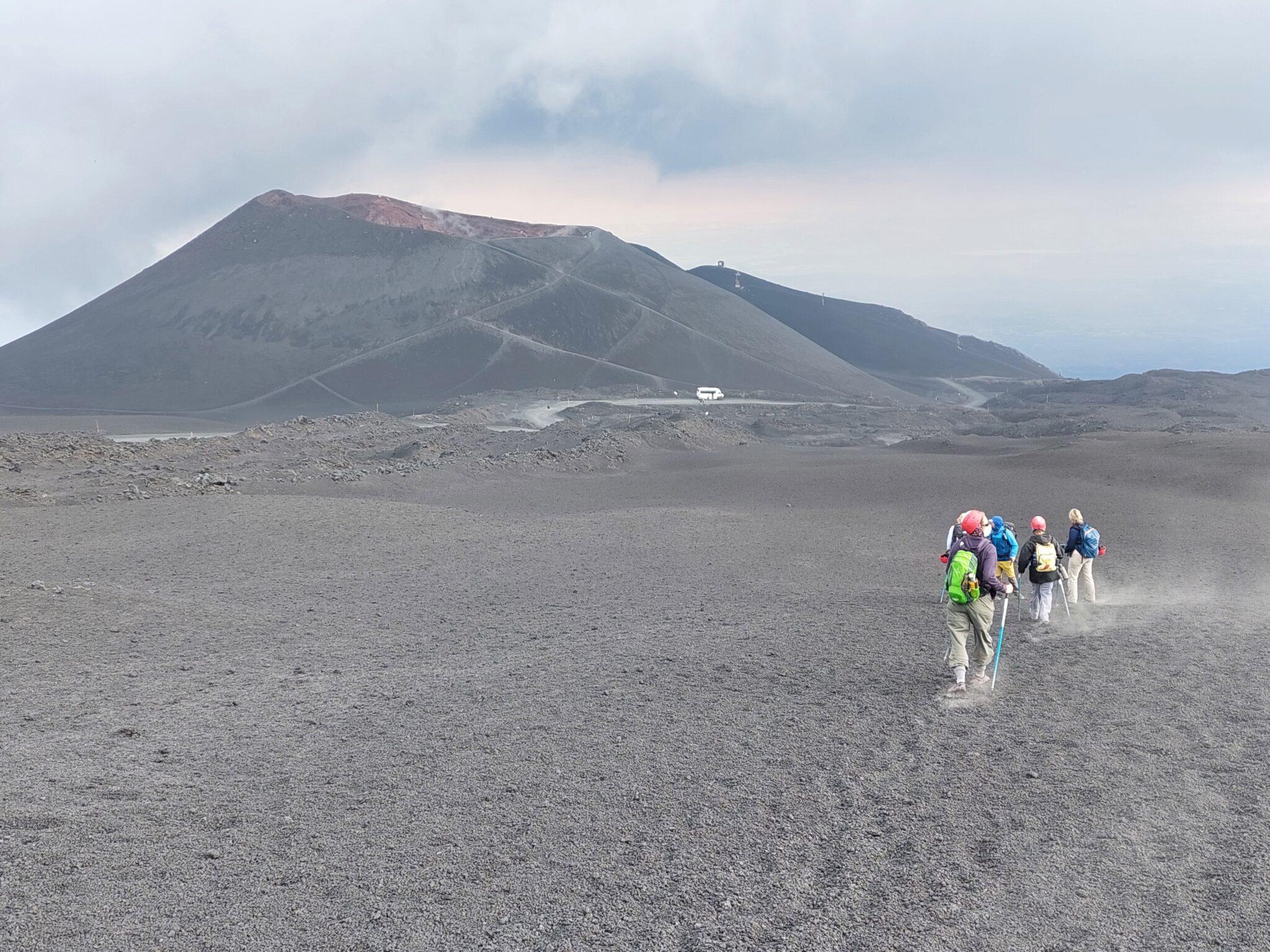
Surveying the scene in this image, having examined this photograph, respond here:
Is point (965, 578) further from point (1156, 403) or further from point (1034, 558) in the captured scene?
point (1156, 403)

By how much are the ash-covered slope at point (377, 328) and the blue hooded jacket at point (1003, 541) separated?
5880 centimetres

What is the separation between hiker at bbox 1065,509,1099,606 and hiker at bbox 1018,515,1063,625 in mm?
1038

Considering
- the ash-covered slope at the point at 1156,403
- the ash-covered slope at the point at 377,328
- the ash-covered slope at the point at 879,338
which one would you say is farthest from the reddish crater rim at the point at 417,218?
the ash-covered slope at the point at 1156,403

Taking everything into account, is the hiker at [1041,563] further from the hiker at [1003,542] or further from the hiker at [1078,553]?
the hiker at [1078,553]

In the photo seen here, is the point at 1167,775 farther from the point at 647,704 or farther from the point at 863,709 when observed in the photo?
the point at 647,704

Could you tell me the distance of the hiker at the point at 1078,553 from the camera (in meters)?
13.0

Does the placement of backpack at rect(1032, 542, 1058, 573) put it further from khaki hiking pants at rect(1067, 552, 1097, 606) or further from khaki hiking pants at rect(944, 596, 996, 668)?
khaki hiking pants at rect(944, 596, 996, 668)

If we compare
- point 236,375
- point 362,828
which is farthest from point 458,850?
point 236,375

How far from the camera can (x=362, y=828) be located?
6441mm

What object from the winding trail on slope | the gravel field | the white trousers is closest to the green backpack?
the gravel field

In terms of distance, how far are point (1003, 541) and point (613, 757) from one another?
5642 millimetres

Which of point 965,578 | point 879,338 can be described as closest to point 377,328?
point 879,338

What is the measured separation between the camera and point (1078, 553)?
1317 centimetres

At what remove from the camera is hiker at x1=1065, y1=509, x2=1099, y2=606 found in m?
13.0
